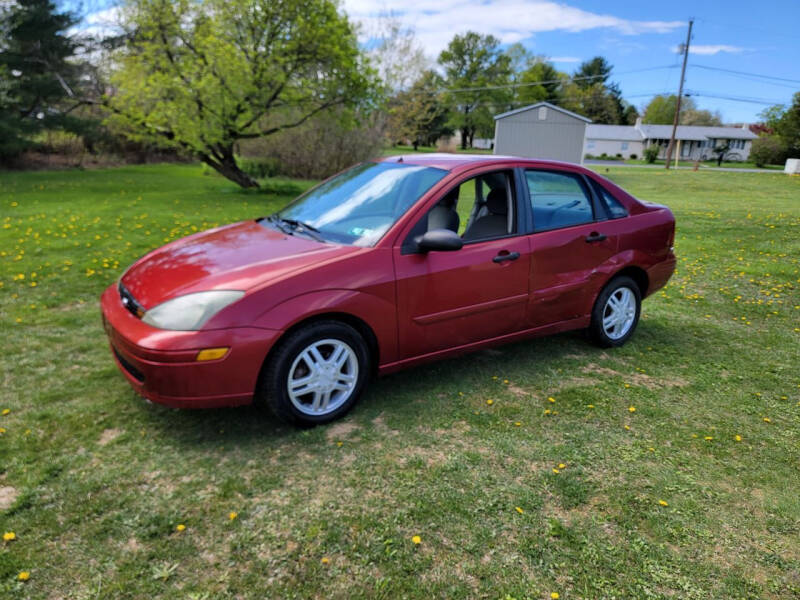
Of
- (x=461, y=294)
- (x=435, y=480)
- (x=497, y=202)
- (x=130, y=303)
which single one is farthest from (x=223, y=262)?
(x=497, y=202)

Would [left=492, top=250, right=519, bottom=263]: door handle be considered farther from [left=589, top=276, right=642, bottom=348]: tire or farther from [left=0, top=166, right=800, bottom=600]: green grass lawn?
[left=589, top=276, right=642, bottom=348]: tire

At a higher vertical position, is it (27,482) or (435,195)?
(435,195)

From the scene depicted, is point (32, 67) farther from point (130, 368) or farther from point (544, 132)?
point (130, 368)

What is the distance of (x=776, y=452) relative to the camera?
3.30 m

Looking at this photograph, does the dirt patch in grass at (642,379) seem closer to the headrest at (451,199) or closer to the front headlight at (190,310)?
the headrest at (451,199)

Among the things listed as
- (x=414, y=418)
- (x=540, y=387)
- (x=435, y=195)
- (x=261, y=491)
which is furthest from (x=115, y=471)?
(x=540, y=387)

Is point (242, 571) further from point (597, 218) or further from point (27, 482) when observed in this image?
point (597, 218)

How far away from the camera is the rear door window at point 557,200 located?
4.16m

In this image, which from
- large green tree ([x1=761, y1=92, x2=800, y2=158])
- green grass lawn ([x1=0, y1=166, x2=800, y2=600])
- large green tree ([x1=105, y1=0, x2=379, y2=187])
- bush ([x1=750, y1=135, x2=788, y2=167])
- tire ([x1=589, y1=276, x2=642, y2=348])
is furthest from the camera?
bush ([x1=750, y1=135, x2=788, y2=167])

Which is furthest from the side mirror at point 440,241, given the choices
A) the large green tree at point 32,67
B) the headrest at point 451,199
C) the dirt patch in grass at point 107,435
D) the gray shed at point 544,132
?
the gray shed at point 544,132

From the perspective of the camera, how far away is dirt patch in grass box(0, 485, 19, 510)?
2588 mm

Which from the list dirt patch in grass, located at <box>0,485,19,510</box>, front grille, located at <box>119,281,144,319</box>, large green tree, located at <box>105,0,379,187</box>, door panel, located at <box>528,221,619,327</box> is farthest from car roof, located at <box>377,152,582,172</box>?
large green tree, located at <box>105,0,379,187</box>

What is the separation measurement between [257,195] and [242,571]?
16.2m

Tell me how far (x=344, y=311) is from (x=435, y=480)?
1.11 meters
